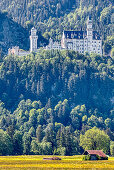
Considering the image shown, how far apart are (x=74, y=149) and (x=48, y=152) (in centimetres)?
856

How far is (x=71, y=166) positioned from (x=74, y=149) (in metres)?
77.9

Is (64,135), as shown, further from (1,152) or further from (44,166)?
(44,166)

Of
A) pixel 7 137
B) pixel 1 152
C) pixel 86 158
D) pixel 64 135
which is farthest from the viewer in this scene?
pixel 64 135

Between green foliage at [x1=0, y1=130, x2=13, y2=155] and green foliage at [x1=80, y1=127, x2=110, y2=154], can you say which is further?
green foliage at [x1=80, y1=127, x2=110, y2=154]

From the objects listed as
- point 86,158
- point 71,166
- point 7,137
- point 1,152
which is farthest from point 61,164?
point 7,137

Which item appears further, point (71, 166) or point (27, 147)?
point (27, 147)

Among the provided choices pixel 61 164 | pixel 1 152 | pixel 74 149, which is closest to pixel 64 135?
pixel 74 149

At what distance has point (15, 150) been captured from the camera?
17050 centimetres

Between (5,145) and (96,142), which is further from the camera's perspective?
(96,142)

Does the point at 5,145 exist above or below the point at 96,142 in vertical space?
below

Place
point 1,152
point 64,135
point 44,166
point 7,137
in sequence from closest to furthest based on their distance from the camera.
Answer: point 44,166 < point 1,152 < point 7,137 < point 64,135

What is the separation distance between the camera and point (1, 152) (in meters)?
154

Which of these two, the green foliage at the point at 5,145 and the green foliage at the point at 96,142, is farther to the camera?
the green foliage at the point at 96,142

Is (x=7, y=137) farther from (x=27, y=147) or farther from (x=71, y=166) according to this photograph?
(x=71, y=166)
